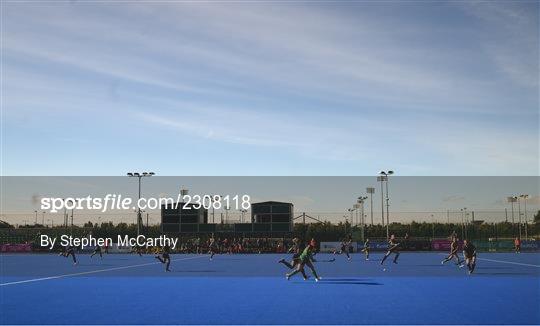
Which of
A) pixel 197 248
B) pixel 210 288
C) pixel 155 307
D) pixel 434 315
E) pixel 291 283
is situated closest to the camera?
pixel 434 315

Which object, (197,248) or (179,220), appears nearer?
(197,248)

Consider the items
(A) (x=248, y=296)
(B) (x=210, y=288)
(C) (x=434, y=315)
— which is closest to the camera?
(C) (x=434, y=315)

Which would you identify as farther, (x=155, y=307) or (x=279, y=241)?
(x=279, y=241)

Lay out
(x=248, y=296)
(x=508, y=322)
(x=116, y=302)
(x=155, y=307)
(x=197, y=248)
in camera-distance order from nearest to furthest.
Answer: (x=508, y=322), (x=155, y=307), (x=116, y=302), (x=248, y=296), (x=197, y=248)

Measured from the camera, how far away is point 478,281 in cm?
2138

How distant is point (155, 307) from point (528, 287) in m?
12.1

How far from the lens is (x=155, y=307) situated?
14.0 meters

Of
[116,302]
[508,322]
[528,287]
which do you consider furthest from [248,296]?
[528,287]

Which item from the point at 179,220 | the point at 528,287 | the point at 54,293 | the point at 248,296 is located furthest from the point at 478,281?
the point at 179,220

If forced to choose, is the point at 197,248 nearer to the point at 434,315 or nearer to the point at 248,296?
the point at 248,296

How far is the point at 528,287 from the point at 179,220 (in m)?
53.4

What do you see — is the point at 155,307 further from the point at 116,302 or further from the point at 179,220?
the point at 179,220

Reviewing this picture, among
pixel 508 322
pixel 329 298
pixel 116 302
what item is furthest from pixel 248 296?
pixel 508 322

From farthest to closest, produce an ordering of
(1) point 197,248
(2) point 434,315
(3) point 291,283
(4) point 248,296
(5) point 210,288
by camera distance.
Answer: (1) point 197,248
(3) point 291,283
(5) point 210,288
(4) point 248,296
(2) point 434,315
